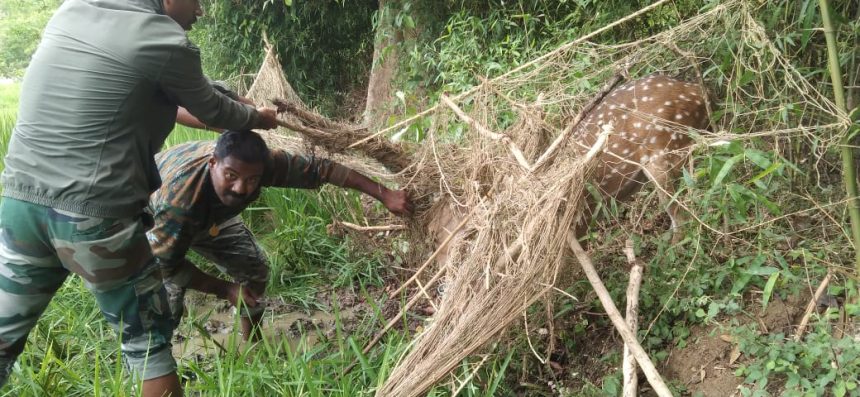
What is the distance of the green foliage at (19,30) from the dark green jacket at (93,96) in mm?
20028

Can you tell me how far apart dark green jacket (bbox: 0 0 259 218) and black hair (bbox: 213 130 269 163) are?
0.48 m

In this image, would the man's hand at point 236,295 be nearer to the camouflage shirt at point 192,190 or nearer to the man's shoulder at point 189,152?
the camouflage shirt at point 192,190

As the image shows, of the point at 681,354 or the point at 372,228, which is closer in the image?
the point at 681,354

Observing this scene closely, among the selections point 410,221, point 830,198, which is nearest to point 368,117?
point 410,221

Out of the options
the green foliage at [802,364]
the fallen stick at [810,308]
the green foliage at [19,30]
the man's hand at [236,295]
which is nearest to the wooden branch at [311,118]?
the man's hand at [236,295]

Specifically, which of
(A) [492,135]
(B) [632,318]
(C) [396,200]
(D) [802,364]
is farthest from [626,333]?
(C) [396,200]

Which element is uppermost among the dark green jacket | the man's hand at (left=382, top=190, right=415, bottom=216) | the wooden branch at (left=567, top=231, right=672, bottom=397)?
the dark green jacket

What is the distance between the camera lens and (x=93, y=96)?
87.0 inches

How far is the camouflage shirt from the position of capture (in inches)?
115

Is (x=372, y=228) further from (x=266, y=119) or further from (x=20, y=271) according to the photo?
(x=20, y=271)

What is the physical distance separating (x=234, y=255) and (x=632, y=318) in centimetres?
213

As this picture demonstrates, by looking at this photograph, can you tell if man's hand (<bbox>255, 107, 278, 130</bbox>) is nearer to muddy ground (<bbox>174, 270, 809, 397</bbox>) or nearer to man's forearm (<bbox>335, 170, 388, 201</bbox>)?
man's forearm (<bbox>335, 170, 388, 201</bbox>)

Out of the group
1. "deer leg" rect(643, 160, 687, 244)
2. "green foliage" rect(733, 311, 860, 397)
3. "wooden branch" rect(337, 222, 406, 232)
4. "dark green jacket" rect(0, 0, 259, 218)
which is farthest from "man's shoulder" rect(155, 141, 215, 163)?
"green foliage" rect(733, 311, 860, 397)

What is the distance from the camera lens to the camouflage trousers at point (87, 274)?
2.27 metres
